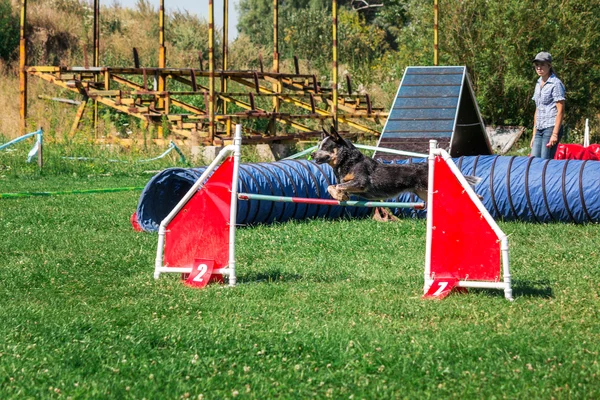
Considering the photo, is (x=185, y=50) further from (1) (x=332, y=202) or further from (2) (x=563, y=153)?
(1) (x=332, y=202)

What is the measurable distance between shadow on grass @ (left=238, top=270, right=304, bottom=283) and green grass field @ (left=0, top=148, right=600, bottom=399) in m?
0.04

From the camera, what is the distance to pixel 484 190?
413 inches

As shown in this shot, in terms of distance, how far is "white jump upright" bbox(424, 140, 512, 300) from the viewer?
6.23 metres

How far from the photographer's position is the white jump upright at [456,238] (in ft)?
20.4

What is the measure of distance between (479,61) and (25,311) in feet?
59.0

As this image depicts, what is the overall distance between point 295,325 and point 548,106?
248 inches

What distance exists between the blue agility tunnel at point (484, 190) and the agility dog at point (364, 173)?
7.15 ft

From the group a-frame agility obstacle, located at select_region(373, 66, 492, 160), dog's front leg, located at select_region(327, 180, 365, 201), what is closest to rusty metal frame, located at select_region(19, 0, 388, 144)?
a-frame agility obstacle, located at select_region(373, 66, 492, 160)

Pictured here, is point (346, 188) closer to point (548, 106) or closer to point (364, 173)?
point (364, 173)

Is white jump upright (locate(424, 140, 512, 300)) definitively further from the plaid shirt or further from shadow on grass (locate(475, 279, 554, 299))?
the plaid shirt

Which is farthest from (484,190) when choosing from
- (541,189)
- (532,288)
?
(532,288)

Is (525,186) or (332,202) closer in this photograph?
(332,202)

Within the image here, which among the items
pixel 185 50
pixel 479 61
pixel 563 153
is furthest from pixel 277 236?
pixel 185 50

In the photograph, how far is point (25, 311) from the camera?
580 centimetres
